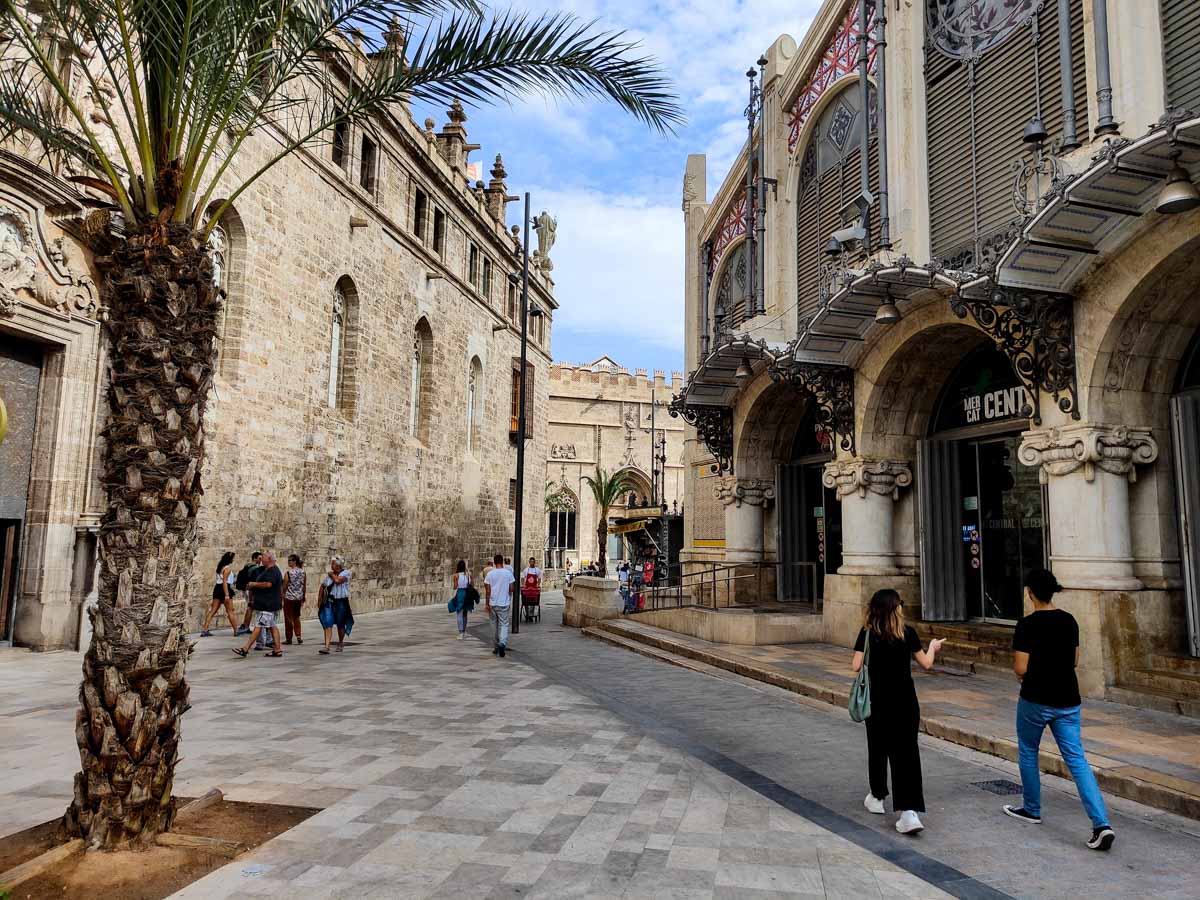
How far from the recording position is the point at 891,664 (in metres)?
4.98

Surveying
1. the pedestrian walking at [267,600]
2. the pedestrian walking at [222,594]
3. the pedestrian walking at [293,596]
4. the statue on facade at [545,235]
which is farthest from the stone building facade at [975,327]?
the statue on facade at [545,235]

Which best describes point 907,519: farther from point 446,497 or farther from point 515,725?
point 446,497

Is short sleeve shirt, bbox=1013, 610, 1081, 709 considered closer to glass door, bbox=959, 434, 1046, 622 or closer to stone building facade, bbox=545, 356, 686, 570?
glass door, bbox=959, 434, 1046, 622

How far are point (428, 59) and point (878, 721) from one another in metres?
5.25

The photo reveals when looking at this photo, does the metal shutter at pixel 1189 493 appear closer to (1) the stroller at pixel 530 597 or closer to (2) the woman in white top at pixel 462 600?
(2) the woman in white top at pixel 462 600

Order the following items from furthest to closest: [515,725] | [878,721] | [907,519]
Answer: [907,519]
[515,725]
[878,721]

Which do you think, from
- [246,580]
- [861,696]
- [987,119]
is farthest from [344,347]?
[861,696]

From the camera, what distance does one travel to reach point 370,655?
12.9 metres

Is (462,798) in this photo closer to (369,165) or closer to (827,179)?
(827,179)

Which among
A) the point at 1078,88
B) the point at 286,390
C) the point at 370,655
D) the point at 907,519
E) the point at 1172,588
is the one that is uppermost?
the point at 1078,88

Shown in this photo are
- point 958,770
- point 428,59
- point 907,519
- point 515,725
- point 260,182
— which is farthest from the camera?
point 260,182

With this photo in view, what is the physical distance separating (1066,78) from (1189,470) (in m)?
4.45

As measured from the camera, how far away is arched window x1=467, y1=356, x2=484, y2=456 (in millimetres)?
30655

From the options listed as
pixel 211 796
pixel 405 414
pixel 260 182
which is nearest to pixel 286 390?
pixel 260 182
